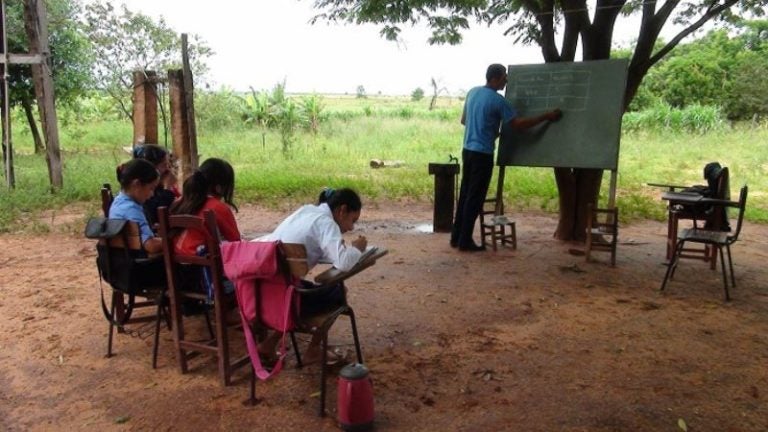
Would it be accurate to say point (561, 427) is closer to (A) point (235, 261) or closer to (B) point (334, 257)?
(B) point (334, 257)

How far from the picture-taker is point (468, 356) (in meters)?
3.65

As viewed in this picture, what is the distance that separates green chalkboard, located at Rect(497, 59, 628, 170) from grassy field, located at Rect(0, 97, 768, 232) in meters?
2.60

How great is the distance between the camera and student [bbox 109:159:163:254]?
3.45 m

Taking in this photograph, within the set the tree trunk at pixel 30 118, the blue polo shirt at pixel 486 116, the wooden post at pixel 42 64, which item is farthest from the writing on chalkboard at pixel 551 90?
the tree trunk at pixel 30 118

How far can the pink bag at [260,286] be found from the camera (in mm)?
2754

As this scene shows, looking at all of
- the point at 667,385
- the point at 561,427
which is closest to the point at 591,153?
the point at 667,385

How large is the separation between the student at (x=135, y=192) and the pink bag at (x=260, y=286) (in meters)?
0.82

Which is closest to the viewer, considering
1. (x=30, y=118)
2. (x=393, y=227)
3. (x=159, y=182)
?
(x=159, y=182)

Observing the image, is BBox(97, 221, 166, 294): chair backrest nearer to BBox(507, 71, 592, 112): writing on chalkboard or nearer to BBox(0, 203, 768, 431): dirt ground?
BBox(0, 203, 768, 431): dirt ground

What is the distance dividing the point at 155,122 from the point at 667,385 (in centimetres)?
661

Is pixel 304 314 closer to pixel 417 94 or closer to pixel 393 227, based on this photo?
pixel 393 227

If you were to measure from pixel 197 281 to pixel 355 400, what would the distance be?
133 cm

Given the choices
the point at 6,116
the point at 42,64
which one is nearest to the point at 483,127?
the point at 42,64

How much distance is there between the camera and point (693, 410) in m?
2.99
